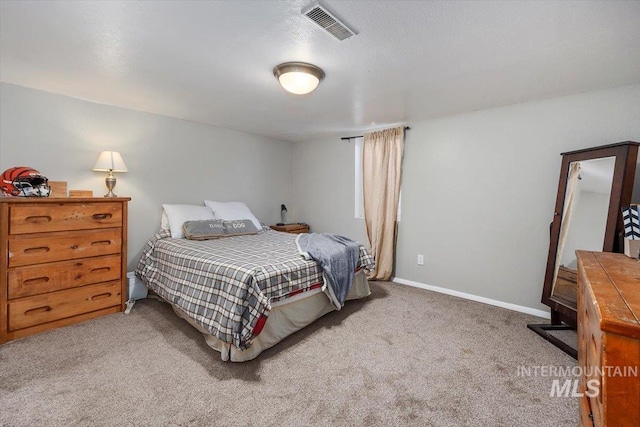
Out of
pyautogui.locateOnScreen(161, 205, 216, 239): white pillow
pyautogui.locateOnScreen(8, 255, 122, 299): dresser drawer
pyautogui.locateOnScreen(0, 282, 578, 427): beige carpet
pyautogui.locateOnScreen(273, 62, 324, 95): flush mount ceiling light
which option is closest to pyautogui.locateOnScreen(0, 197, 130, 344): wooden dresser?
pyautogui.locateOnScreen(8, 255, 122, 299): dresser drawer

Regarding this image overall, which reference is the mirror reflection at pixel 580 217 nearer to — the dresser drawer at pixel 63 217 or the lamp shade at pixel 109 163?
the dresser drawer at pixel 63 217

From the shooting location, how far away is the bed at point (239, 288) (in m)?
1.84

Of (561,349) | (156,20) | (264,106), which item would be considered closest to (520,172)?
(561,349)

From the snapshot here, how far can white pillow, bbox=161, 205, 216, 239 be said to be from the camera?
3.18m

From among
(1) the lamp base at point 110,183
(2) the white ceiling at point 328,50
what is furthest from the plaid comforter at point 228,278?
(2) the white ceiling at point 328,50

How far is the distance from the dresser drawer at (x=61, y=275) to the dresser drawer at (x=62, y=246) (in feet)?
0.17

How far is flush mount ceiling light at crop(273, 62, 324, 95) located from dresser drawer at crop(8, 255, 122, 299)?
231cm

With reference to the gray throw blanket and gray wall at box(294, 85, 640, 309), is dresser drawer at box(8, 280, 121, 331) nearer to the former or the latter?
the gray throw blanket

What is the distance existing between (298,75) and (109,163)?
7.08ft

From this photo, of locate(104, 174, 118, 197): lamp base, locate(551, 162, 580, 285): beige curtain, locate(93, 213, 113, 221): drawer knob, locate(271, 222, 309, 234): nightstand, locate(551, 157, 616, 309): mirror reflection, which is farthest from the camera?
locate(271, 222, 309, 234): nightstand

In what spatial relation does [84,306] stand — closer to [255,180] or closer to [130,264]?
[130,264]

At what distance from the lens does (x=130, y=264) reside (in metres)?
3.17

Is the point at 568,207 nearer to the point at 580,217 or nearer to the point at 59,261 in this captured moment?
the point at 580,217

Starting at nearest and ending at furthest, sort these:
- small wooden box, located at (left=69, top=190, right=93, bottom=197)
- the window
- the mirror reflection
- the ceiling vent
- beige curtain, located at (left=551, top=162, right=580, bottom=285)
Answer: the ceiling vent
the mirror reflection
beige curtain, located at (left=551, top=162, right=580, bottom=285)
small wooden box, located at (left=69, top=190, right=93, bottom=197)
the window
